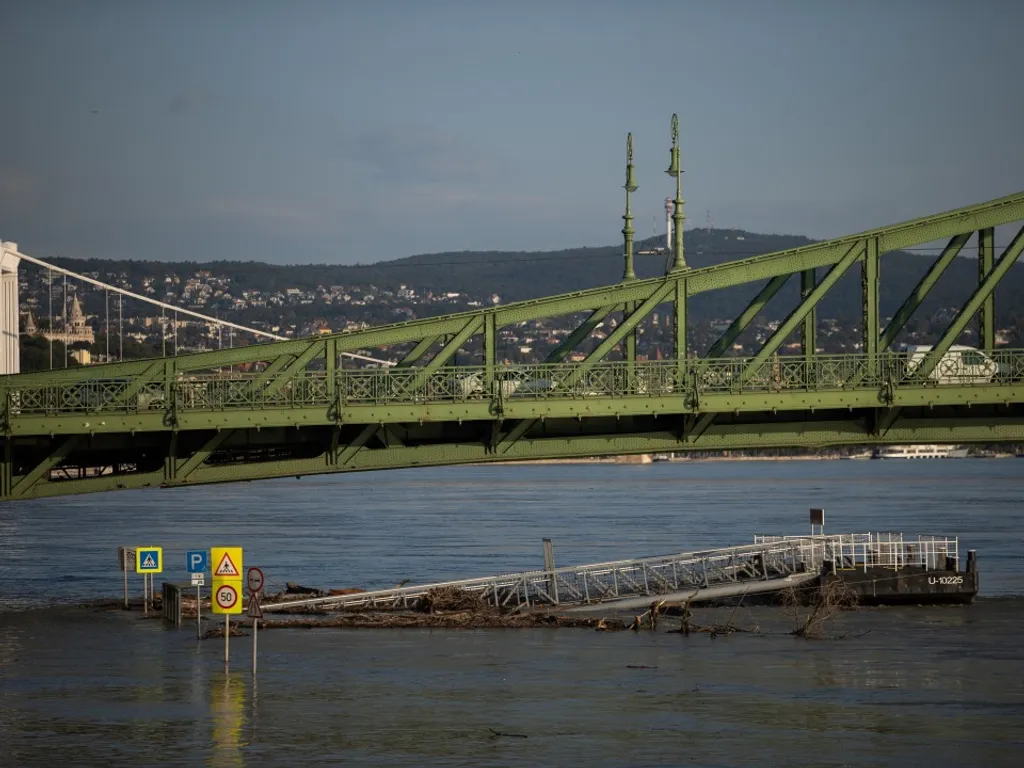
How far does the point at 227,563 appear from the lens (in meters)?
36.5

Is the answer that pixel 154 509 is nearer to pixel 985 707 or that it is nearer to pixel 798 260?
pixel 798 260

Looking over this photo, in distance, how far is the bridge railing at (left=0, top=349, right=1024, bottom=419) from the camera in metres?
44.4

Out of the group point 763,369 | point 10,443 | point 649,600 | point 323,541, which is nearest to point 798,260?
point 763,369

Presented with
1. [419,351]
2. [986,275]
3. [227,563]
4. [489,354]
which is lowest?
[227,563]

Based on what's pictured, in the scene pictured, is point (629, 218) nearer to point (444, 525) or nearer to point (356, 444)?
point (356, 444)

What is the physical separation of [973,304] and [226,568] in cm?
2254

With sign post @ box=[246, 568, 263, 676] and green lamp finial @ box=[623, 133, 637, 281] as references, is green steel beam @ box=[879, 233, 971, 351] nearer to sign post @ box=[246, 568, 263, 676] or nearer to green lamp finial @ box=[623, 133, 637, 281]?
green lamp finial @ box=[623, 133, 637, 281]

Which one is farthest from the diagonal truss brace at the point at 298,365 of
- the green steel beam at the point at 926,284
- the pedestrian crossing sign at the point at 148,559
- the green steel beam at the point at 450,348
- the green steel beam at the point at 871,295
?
the green steel beam at the point at 926,284

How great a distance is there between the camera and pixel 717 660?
41.6 metres

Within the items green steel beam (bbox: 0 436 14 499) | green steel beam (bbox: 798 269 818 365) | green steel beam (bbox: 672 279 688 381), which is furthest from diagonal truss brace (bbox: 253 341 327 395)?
green steel beam (bbox: 798 269 818 365)

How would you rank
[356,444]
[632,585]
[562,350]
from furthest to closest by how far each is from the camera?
[632,585] < [562,350] < [356,444]

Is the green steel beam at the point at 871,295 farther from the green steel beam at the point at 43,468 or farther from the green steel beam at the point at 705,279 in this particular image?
the green steel beam at the point at 43,468

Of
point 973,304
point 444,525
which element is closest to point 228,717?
point 973,304

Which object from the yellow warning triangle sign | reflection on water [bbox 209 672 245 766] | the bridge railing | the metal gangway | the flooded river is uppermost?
the bridge railing
